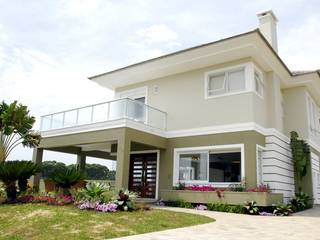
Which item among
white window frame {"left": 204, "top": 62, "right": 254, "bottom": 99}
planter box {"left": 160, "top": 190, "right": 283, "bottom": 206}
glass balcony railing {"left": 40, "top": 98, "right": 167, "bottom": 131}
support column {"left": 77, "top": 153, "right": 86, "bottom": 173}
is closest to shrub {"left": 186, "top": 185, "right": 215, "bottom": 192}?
planter box {"left": 160, "top": 190, "right": 283, "bottom": 206}

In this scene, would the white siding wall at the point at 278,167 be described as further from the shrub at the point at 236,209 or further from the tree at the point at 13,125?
the tree at the point at 13,125

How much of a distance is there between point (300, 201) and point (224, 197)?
4.21m

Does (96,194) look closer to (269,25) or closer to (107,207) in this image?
(107,207)

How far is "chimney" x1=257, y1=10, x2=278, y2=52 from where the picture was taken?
18.8 metres

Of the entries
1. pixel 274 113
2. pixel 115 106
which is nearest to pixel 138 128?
pixel 115 106

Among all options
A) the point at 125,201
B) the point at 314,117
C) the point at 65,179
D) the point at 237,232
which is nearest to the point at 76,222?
the point at 125,201

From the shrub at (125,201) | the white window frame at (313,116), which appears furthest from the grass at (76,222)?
the white window frame at (313,116)

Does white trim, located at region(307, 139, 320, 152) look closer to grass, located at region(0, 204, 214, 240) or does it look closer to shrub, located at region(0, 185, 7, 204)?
grass, located at region(0, 204, 214, 240)

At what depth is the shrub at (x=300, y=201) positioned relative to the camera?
15278mm

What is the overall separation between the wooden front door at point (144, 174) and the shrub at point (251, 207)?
211 inches

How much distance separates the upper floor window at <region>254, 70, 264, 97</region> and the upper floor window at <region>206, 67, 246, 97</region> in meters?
0.78

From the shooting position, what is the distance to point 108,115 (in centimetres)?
1545

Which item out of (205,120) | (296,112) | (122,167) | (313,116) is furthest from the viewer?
(313,116)

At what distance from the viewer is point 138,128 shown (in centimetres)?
1518
